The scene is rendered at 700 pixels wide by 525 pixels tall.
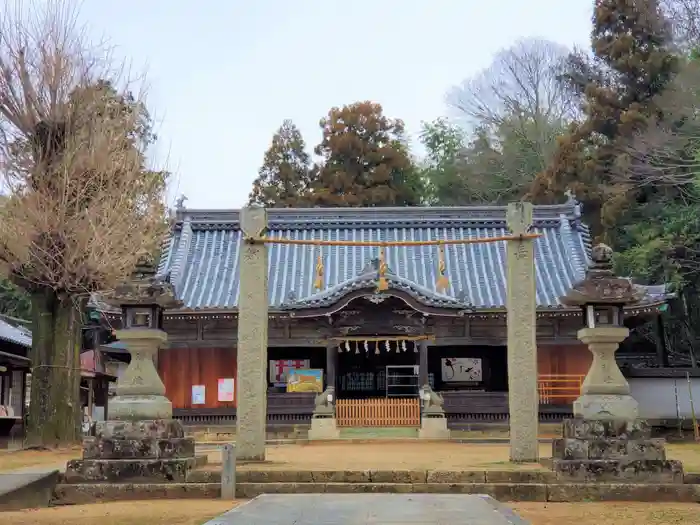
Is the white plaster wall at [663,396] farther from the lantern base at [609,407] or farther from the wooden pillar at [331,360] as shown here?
the lantern base at [609,407]

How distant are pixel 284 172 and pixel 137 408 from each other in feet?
118

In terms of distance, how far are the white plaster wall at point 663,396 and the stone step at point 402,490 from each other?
1288 cm

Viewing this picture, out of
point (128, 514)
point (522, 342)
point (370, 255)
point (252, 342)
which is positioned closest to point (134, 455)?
point (128, 514)

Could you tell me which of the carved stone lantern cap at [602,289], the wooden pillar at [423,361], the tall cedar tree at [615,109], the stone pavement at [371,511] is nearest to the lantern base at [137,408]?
the stone pavement at [371,511]

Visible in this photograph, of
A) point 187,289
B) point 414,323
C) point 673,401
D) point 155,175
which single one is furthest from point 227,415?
point 673,401

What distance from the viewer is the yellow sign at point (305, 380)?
878 inches

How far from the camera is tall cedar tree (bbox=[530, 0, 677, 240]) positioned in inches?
1100

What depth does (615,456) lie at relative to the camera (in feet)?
32.3

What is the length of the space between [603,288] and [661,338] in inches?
692

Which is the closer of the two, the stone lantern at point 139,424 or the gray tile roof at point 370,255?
the stone lantern at point 139,424

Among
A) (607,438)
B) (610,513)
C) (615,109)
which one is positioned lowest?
(610,513)

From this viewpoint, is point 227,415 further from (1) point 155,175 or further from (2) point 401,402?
(1) point 155,175

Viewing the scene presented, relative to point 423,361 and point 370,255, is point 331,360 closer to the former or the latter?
point 423,361

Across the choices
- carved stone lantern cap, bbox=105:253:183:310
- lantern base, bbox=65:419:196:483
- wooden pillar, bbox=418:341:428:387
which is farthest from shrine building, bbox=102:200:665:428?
lantern base, bbox=65:419:196:483
